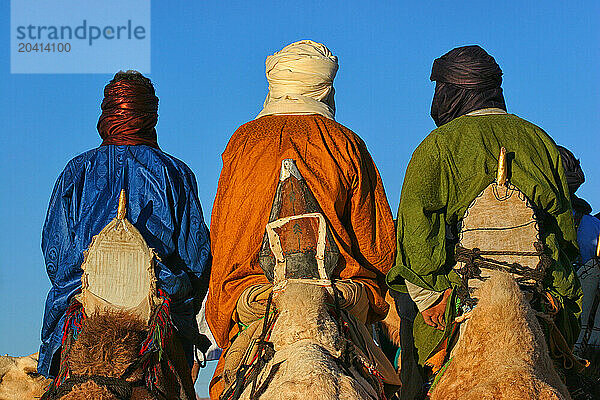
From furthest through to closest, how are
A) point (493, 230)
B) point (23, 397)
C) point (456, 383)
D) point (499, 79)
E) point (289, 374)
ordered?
point (23, 397) < point (499, 79) < point (493, 230) < point (456, 383) < point (289, 374)

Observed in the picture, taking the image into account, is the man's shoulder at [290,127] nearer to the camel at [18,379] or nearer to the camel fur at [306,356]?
the camel fur at [306,356]

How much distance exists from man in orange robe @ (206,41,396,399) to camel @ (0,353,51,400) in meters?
6.83

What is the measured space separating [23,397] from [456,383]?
27.5 ft

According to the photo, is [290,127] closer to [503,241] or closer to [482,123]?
[482,123]

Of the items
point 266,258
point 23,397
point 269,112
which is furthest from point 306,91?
point 23,397

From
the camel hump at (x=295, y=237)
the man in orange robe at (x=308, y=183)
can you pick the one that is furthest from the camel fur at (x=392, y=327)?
the camel hump at (x=295, y=237)

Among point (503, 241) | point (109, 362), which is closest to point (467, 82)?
point (503, 241)

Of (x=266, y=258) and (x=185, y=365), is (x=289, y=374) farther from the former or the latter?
(x=185, y=365)

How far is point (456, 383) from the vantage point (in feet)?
18.3

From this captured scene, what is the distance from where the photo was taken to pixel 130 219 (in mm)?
7164

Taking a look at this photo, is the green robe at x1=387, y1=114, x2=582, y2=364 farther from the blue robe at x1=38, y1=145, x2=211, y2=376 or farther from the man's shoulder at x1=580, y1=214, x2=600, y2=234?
the man's shoulder at x1=580, y1=214, x2=600, y2=234

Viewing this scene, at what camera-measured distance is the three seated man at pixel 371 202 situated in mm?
6320

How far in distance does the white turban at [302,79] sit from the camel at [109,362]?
5.20 ft

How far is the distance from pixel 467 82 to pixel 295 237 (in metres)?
1.54
